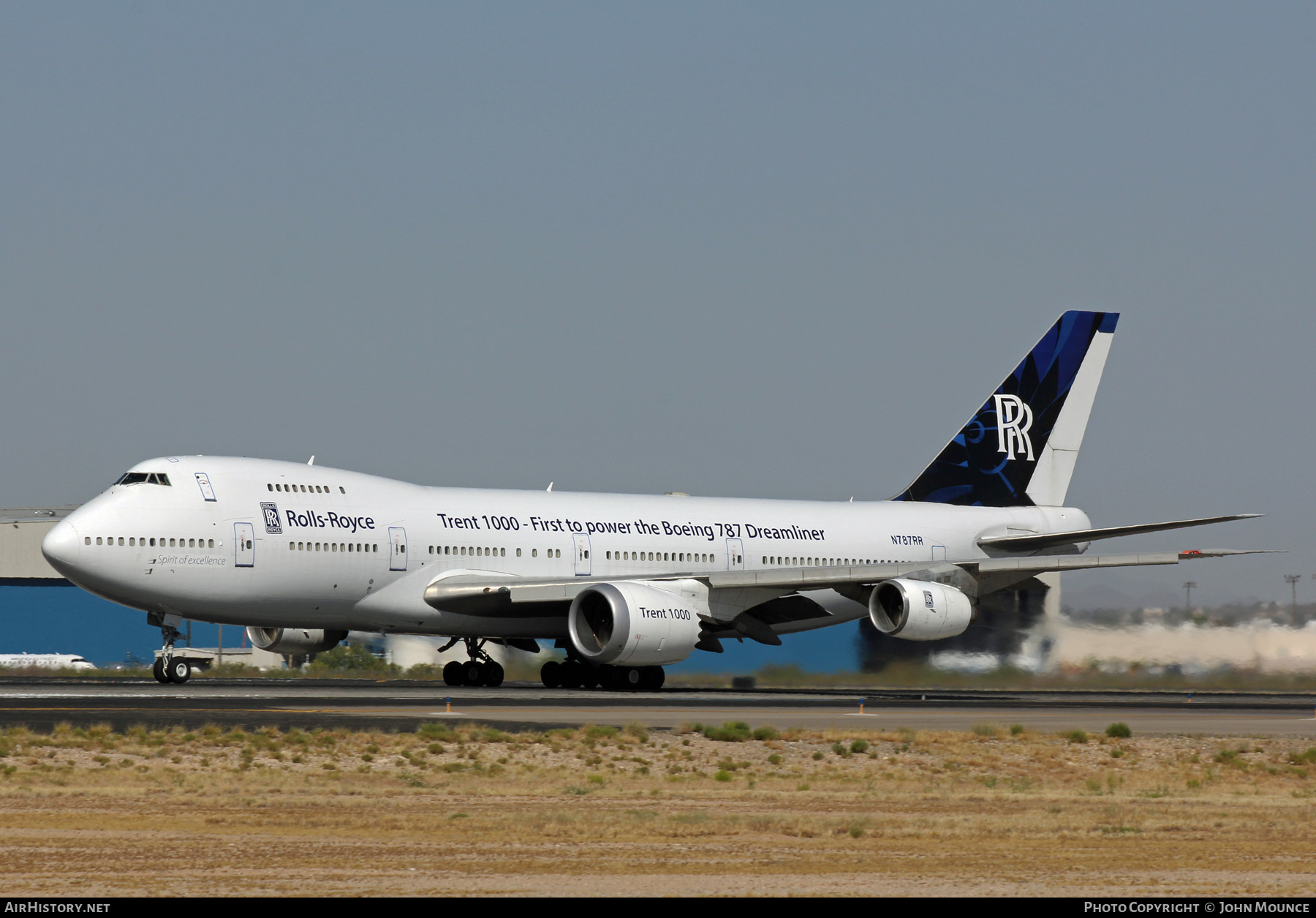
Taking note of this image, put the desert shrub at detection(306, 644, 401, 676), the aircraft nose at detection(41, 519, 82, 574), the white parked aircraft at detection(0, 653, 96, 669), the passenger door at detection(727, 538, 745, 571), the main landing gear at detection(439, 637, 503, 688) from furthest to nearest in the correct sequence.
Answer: the white parked aircraft at detection(0, 653, 96, 669) → the desert shrub at detection(306, 644, 401, 676) → the passenger door at detection(727, 538, 745, 571) → the main landing gear at detection(439, 637, 503, 688) → the aircraft nose at detection(41, 519, 82, 574)

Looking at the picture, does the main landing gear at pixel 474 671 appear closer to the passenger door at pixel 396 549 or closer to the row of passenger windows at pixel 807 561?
the passenger door at pixel 396 549

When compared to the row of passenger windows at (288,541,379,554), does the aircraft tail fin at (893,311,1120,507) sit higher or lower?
higher

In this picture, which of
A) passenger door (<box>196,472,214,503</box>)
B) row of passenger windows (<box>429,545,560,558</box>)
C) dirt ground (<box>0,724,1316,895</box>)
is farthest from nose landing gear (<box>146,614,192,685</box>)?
dirt ground (<box>0,724,1316,895</box>)

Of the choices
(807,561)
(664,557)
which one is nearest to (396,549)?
(664,557)

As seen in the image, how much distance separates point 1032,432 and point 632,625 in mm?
17125

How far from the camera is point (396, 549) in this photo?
112ft

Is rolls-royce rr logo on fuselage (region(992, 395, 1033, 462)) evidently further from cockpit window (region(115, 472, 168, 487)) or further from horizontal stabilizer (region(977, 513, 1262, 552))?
cockpit window (region(115, 472, 168, 487))

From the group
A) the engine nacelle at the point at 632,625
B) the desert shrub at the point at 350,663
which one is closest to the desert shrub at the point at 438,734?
the engine nacelle at the point at 632,625

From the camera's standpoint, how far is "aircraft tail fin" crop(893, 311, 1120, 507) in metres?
44.4

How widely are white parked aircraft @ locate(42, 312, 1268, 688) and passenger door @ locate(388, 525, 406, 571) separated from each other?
0.14ft

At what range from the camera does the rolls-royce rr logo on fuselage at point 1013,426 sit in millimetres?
44719

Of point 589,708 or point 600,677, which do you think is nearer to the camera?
point 589,708

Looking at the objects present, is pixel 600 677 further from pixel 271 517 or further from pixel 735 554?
pixel 271 517
